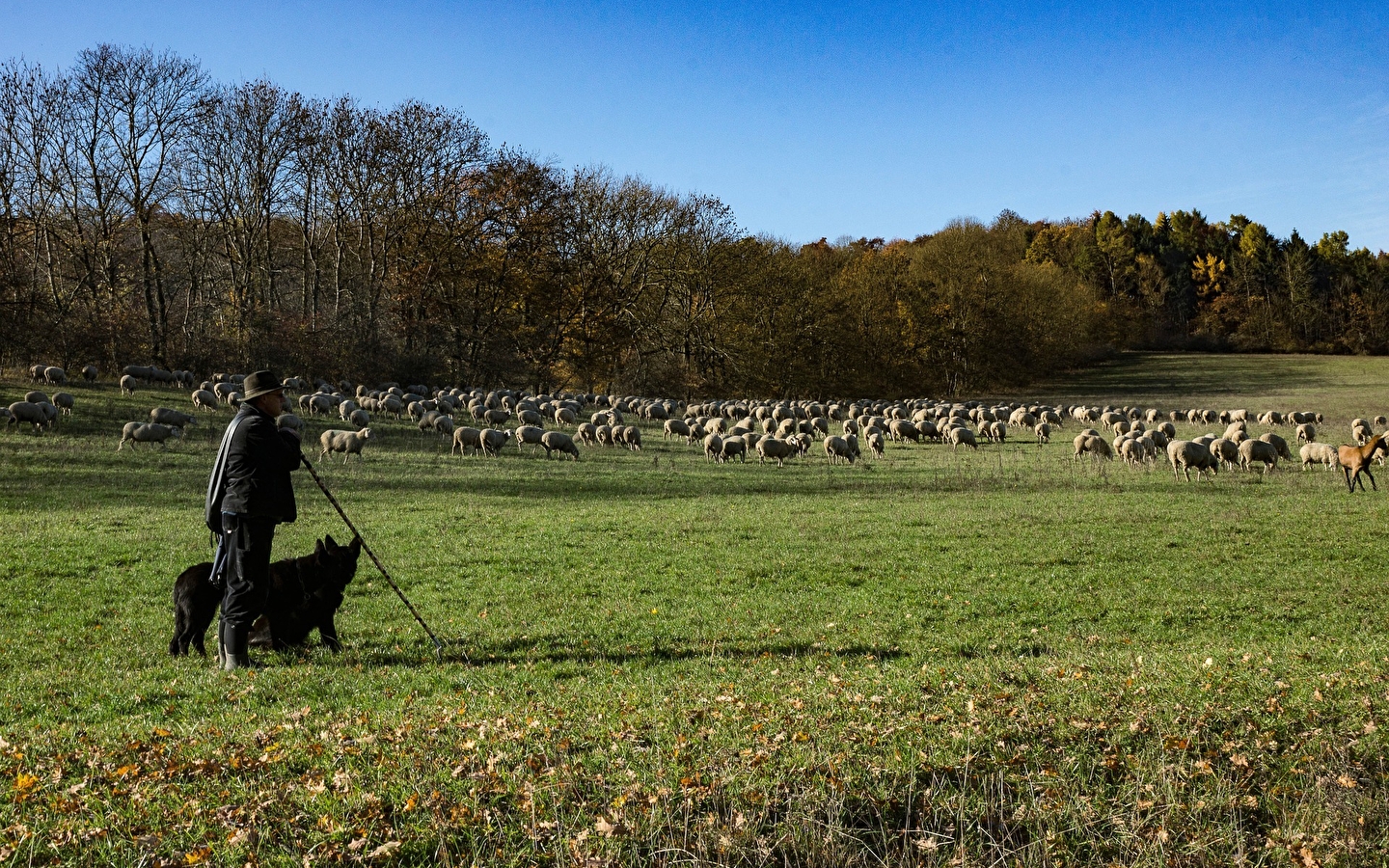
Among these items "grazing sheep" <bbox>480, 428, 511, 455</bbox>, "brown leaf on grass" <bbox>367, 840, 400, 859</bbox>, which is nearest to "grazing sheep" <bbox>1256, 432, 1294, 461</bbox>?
"grazing sheep" <bbox>480, 428, 511, 455</bbox>

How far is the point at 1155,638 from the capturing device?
11.1 m

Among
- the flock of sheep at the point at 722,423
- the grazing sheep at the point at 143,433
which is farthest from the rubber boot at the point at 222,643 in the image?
the grazing sheep at the point at 143,433

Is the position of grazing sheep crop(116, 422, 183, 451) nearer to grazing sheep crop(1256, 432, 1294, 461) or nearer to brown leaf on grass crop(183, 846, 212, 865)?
brown leaf on grass crop(183, 846, 212, 865)

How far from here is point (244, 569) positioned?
28.0 feet

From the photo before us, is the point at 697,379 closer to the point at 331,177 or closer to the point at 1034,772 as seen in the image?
the point at 331,177

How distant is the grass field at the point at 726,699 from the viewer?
525cm

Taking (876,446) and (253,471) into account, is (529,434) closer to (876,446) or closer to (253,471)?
(876,446)

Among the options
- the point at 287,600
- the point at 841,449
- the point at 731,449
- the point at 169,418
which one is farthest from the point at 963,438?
the point at 287,600

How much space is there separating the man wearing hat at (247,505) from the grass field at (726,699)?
0.60m

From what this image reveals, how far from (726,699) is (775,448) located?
26.0m

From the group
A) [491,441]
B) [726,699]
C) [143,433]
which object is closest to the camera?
[726,699]

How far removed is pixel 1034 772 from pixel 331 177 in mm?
55469

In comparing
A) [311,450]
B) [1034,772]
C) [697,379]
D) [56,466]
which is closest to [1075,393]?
[697,379]

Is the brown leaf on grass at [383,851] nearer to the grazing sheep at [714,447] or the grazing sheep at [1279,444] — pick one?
the grazing sheep at [714,447]
